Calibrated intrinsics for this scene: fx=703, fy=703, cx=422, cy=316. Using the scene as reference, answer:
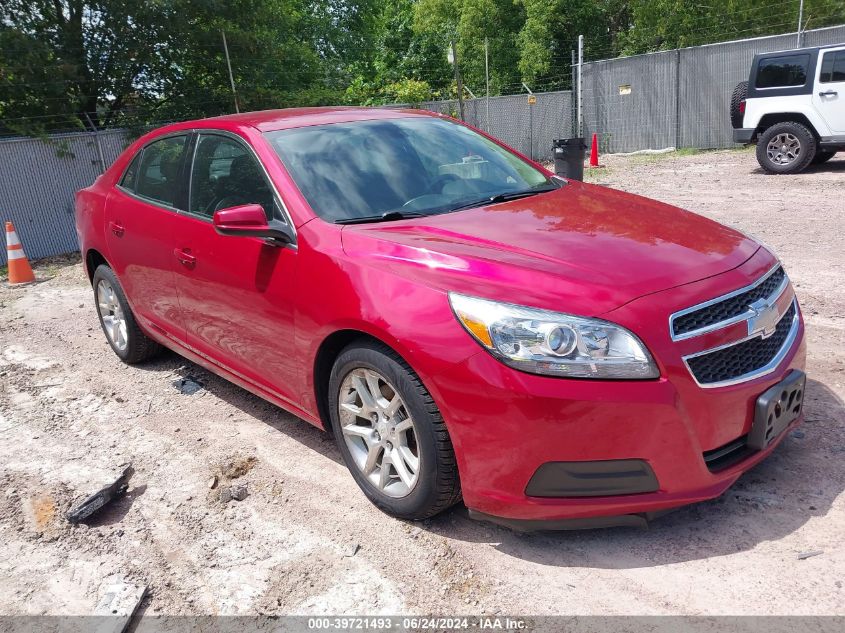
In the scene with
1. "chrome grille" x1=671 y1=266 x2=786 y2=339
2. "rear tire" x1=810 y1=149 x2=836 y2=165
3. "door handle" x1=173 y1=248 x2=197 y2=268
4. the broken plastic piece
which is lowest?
"rear tire" x1=810 y1=149 x2=836 y2=165

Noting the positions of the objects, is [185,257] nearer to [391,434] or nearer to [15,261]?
[391,434]

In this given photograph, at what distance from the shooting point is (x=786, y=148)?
12.1 metres

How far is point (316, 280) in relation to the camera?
3066mm

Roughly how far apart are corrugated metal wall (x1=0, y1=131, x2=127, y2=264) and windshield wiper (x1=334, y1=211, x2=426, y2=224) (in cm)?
989

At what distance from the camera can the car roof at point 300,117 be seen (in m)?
3.82

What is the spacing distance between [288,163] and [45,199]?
9824 mm

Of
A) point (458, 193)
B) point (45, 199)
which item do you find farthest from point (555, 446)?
point (45, 199)

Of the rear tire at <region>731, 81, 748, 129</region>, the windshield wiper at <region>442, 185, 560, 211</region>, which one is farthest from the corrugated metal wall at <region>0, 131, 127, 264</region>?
the rear tire at <region>731, 81, 748, 129</region>

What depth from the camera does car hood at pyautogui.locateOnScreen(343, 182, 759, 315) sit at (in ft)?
8.27

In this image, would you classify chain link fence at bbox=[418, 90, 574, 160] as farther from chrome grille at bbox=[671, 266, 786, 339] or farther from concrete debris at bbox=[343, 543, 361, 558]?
concrete debris at bbox=[343, 543, 361, 558]

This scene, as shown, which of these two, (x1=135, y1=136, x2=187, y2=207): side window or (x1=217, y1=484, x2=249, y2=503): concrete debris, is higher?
(x1=135, y1=136, x2=187, y2=207): side window

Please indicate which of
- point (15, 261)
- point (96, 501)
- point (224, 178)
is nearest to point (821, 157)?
point (224, 178)

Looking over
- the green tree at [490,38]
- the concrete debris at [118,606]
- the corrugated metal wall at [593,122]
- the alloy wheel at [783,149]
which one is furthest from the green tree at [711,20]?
the concrete debris at [118,606]

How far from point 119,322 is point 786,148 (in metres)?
11.4
